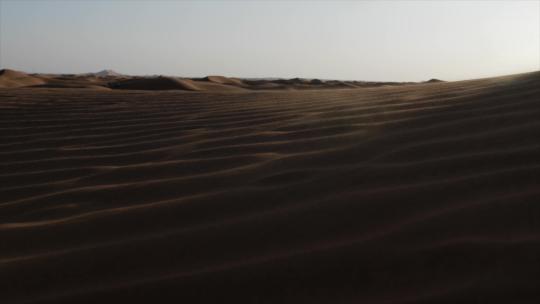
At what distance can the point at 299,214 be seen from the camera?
1.39 meters

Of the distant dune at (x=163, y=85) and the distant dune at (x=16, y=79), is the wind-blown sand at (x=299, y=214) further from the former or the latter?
the distant dune at (x=16, y=79)

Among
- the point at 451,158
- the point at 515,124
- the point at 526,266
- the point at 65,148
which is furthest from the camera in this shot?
the point at 65,148

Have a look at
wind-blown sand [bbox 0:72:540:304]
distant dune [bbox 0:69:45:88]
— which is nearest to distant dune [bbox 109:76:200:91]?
distant dune [bbox 0:69:45:88]

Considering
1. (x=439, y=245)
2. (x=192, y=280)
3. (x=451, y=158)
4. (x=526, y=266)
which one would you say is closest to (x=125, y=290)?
(x=192, y=280)

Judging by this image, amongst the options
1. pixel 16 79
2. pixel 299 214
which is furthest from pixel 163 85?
pixel 299 214

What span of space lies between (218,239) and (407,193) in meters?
0.55

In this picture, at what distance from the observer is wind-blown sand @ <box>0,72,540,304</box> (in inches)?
42.4

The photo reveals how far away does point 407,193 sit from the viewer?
1.43 metres

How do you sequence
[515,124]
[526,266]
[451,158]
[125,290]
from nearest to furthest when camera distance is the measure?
[526,266], [125,290], [451,158], [515,124]

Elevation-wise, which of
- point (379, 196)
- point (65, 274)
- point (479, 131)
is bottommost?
point (65, 274)

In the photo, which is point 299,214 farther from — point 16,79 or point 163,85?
point 16,79

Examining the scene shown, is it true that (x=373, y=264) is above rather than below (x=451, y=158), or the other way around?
below

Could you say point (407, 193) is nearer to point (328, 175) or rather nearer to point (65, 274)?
point (328, 175)

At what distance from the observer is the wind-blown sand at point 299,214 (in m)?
1.08
